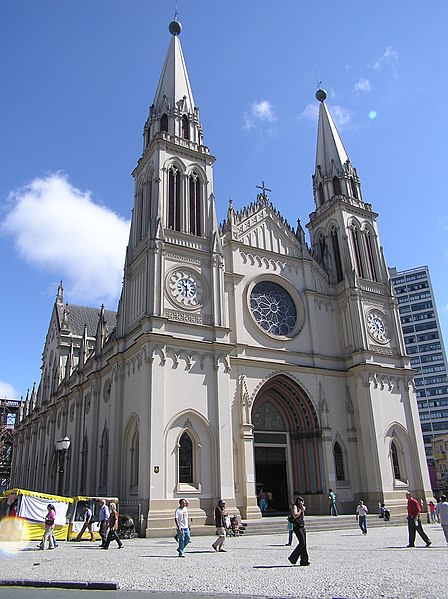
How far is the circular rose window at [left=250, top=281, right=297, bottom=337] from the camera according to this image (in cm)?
3095

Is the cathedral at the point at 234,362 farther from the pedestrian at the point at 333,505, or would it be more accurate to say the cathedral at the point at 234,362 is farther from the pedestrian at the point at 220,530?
the pedestrian at the point at 220,530

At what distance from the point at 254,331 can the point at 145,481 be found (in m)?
11.0

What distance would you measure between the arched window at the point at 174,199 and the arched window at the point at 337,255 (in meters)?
12.9

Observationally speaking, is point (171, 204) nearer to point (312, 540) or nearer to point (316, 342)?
point (316, 342)

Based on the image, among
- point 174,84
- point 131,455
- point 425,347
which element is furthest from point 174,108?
point 425,347

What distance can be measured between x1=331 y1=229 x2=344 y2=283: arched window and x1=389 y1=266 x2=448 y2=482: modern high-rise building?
59.1 metres

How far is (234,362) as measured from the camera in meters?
27.9

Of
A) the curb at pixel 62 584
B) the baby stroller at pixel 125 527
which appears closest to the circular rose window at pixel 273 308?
the baby stroller at pixel 125 527

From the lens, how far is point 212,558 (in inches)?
549

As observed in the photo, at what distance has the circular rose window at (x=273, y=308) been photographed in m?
31.0

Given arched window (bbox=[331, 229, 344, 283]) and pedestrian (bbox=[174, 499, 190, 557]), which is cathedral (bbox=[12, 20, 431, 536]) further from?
pedestrian (bbox=[174, 499, 190, 557])

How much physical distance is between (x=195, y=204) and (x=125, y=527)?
1802 cm

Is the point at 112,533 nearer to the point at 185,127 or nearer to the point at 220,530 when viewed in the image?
the point at 220,530

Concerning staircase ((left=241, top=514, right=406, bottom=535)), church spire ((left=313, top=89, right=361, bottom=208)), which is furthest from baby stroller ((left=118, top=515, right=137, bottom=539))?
church spire ((left=313, top=89, right=361, bottom=208))
